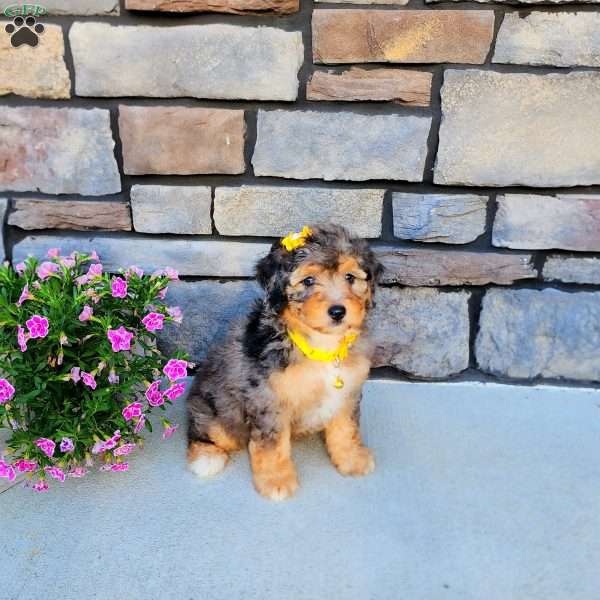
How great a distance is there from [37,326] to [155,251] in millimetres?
999

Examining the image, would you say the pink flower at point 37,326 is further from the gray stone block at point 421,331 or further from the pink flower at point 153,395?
the gray stone block at point 421,331

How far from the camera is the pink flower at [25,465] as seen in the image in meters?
2.46

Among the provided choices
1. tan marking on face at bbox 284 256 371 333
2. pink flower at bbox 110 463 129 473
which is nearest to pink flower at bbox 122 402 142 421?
pink flower at bbox 110 463 129 473

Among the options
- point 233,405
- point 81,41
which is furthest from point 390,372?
point 81,41

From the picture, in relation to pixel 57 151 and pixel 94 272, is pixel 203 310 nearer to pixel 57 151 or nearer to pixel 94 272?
pixel 94 272

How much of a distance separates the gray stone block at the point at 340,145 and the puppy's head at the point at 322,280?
0.72 meters

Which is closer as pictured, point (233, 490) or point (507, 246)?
point (233, 490)

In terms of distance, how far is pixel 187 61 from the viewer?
2889 millimetres

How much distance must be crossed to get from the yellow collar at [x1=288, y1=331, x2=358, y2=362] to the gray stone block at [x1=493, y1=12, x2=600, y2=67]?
1.67 meters

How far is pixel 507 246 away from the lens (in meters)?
3.24

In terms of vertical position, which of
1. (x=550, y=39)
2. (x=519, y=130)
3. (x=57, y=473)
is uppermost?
(x=550, y=39)

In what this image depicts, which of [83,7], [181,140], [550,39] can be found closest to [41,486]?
[181,140]

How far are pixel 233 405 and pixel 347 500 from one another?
0.68 metres

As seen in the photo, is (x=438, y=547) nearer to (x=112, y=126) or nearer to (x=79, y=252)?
(x=79, y=252)
